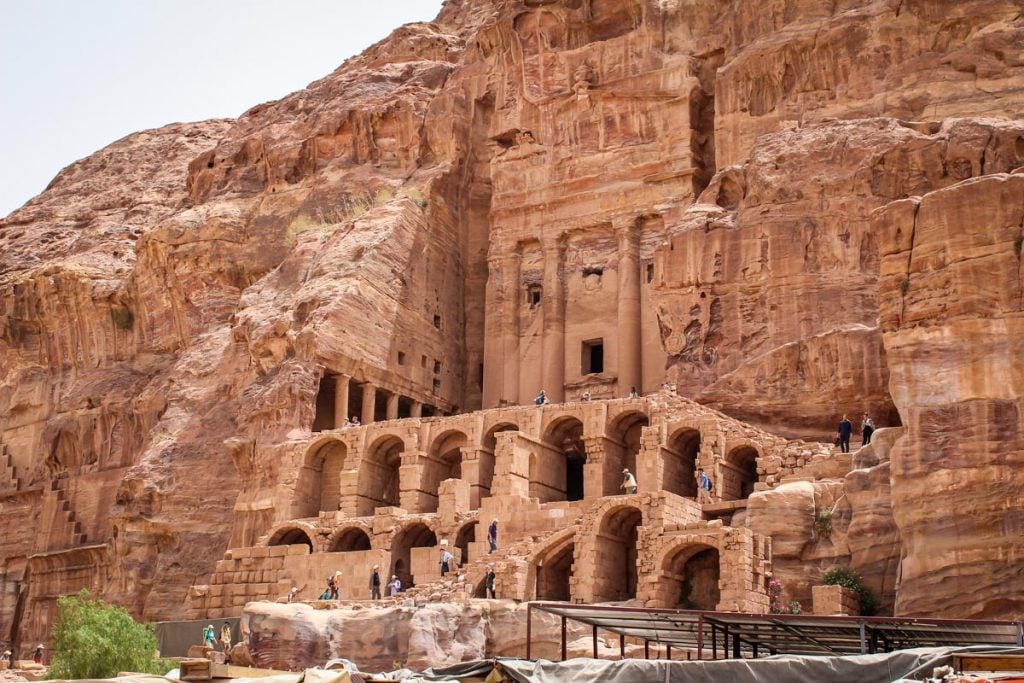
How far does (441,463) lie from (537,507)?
898 centimetres

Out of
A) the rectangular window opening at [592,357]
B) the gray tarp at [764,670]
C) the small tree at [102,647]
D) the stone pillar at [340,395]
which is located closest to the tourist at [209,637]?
the small tree at [102,647]

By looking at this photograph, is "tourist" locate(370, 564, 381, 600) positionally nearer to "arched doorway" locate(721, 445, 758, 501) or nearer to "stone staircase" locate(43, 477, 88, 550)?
"arched doorway" locate(721, 445, 758, 501)

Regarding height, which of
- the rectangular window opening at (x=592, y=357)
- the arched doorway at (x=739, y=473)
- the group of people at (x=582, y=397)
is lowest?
the arched doorway at (x=739, y=473)

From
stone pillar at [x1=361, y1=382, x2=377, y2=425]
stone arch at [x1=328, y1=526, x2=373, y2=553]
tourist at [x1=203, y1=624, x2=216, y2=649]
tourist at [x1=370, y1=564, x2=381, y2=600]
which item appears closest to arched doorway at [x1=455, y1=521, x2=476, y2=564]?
tourist at [x1=370, y1=564, x2=381, y2=600]

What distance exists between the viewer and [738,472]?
4719 cm

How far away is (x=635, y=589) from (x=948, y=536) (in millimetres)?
11338

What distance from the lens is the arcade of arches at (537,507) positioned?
40594 mm

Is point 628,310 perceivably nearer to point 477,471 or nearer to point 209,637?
point 477,471

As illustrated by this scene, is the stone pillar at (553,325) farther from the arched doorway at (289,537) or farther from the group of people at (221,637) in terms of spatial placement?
the group of people at (221,637)

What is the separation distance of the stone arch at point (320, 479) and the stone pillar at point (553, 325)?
903 cm

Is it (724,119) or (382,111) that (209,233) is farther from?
(724,119)

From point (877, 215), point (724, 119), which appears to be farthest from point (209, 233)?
point (877, 215)

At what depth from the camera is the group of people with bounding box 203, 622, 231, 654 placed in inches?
1644

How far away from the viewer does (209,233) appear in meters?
65.5
